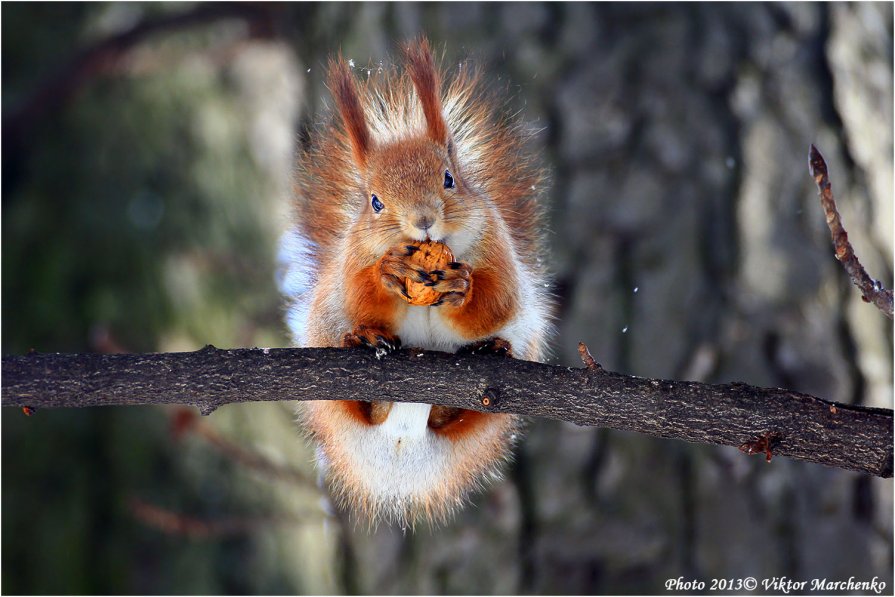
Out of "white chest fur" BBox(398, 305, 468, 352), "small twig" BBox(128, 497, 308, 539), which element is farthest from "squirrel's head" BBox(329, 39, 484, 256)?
"small twig" BBox(128, 497, 308, 539)

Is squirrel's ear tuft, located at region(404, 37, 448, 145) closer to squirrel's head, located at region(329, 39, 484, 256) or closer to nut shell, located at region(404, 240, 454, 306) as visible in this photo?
squirrel's head, located at region(329, 39, 484, 256)

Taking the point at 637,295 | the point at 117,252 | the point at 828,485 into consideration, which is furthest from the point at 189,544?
the point at 828,485

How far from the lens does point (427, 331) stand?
1521mm

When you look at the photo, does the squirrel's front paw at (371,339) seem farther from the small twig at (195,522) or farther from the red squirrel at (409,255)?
the small twig at (195,522)

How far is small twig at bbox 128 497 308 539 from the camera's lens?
8.47ft

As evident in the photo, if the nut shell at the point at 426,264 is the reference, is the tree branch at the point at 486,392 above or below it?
below

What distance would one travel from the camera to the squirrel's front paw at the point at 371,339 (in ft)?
4.55

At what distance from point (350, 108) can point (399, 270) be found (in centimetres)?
41

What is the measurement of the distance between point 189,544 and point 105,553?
0.28 m

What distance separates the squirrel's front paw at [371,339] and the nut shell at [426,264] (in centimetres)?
7

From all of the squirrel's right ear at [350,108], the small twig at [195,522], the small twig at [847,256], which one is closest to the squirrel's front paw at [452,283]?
the squirrel's right ear at [350,108]

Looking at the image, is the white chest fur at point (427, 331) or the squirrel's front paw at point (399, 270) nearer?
the squirrel's front paw at point (399, 270)

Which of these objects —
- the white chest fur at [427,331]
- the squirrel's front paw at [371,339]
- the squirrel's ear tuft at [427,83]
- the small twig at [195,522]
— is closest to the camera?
the squirrel's front paw at [371,339]

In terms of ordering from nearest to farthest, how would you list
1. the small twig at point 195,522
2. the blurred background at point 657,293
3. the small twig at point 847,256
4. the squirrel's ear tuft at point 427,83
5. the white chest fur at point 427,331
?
the small twig at point 847,256 → the white chest fur at point 427,331 → the squirrel's ear tuft at point 427,83 → the blurred background at point 657,293 → the small twig at point 195,522
